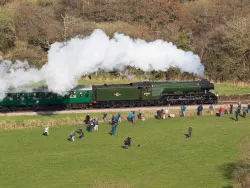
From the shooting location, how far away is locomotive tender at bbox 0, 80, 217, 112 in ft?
187

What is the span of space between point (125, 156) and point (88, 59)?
14210mm

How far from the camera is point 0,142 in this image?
160ft

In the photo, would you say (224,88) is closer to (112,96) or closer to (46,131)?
(112,96)

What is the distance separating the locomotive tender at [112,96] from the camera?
57062mm

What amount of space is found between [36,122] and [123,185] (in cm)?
2079

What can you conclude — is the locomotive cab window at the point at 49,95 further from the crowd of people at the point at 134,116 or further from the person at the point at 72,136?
the person at the point at 72,136

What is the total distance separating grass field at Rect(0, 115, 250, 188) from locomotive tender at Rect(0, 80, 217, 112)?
534 cm

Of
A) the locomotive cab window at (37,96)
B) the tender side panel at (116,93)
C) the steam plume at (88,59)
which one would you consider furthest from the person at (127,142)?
the locomotive cab window at (37,96)

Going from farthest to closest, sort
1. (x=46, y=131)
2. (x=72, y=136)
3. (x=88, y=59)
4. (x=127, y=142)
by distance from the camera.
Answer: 1. (x=88, y=59)
2. (x=46, y=131)
3. (x=72, y=136)
4. (x=127, y=142)

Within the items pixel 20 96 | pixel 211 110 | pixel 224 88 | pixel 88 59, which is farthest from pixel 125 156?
pixel 224 88

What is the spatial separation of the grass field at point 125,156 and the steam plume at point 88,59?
6436 millimetres

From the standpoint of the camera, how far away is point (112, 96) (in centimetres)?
6066

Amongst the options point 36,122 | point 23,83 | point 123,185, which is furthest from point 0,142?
point 123,185

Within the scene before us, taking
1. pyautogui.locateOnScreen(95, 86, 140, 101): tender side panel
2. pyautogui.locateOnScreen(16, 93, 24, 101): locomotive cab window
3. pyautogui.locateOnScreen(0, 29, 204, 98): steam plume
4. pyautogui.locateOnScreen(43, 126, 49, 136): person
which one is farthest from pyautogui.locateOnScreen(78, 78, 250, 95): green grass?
pyautogui.locateOnScreen(43, 126, 49, 136): person
